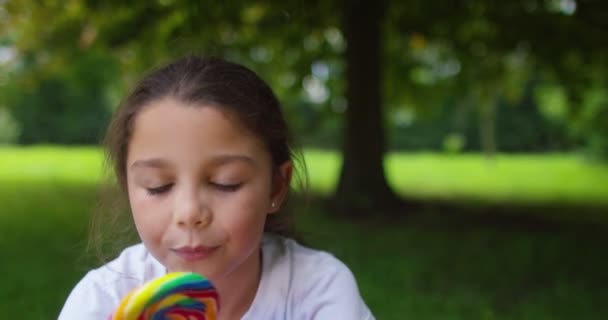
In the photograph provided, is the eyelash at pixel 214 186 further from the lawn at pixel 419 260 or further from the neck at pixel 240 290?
the lawn at pixel 419 260

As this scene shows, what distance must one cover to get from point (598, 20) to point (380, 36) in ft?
7.56

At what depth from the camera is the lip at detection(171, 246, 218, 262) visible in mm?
1566

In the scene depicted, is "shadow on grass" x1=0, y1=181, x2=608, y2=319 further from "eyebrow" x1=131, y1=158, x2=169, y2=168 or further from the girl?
"eyebrow" x1=131, y1=158, x2=169, y2=168

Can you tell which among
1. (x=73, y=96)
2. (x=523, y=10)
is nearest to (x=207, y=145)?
(x=523, y=10)

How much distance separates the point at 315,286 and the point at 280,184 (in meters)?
0.28

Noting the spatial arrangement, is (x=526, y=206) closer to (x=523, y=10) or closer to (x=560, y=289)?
(x=523, y=10)

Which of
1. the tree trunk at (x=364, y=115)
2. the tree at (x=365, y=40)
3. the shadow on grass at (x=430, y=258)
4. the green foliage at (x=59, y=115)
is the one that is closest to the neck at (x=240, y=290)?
the shadow on grass at (x=430, y=258)

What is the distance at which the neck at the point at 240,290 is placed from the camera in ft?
5.96

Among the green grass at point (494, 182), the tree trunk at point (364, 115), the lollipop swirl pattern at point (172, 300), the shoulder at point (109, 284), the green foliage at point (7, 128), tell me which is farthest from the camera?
the green foliage at point (7, 128)

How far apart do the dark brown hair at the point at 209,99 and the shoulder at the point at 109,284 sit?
0.57 ft

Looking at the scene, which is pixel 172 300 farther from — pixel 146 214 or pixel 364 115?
pixel 364 115

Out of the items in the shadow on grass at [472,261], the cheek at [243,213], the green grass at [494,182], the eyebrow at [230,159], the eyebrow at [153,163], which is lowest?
the green grass at [494,182]

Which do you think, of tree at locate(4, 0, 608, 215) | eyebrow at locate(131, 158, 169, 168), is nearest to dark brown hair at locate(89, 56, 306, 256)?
eyebrow at locate(131, 158, 169, 168)

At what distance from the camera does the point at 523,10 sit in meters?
7.96
